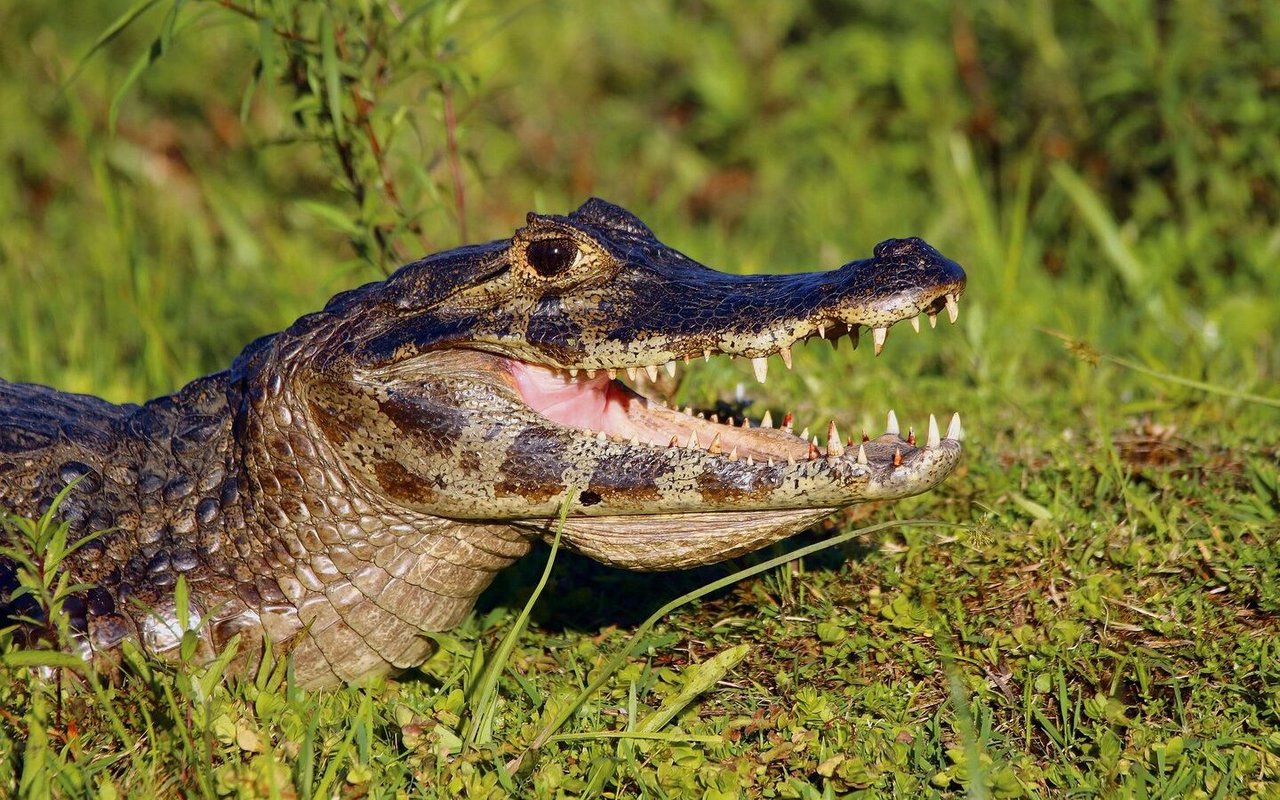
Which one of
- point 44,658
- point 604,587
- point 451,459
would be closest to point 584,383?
point 451,459

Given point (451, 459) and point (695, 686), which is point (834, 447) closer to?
point (695, 686)

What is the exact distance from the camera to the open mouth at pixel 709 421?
2803 mm

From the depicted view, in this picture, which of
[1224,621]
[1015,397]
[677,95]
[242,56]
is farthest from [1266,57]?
[242,56]

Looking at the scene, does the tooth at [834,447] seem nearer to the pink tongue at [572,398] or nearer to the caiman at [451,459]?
the caiman at [451,459]

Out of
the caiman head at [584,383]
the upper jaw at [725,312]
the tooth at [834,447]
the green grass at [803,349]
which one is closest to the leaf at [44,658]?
the green grass at [803,349]

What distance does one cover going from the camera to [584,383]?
3.26 m

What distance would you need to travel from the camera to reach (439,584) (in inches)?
123

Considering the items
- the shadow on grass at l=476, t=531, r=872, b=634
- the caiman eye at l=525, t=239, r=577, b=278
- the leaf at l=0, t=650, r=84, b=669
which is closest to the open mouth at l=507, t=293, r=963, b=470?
the caiman eye at l=525, t=239, r=577, b=278

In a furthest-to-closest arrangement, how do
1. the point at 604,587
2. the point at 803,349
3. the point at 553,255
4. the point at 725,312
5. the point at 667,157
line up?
1. the point at 667,157
2. the point at 803,349
3. the point at 604,587
4. the point at 553,255
5. the point at 725,312

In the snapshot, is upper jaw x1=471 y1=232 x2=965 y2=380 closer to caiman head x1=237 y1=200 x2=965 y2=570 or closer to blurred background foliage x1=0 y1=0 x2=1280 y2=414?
caiman head x1=237 y1=200 x2=965 y2=570

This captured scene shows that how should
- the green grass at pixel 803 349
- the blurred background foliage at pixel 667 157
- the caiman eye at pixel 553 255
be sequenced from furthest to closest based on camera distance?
the blurred background foliage at pixel 667 157
the caiman eye at pixel 553 255
the green grass at pixel 803 349

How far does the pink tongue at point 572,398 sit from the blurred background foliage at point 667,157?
110cm

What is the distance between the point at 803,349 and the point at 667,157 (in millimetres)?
2503

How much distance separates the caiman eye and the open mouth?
0.22 m
